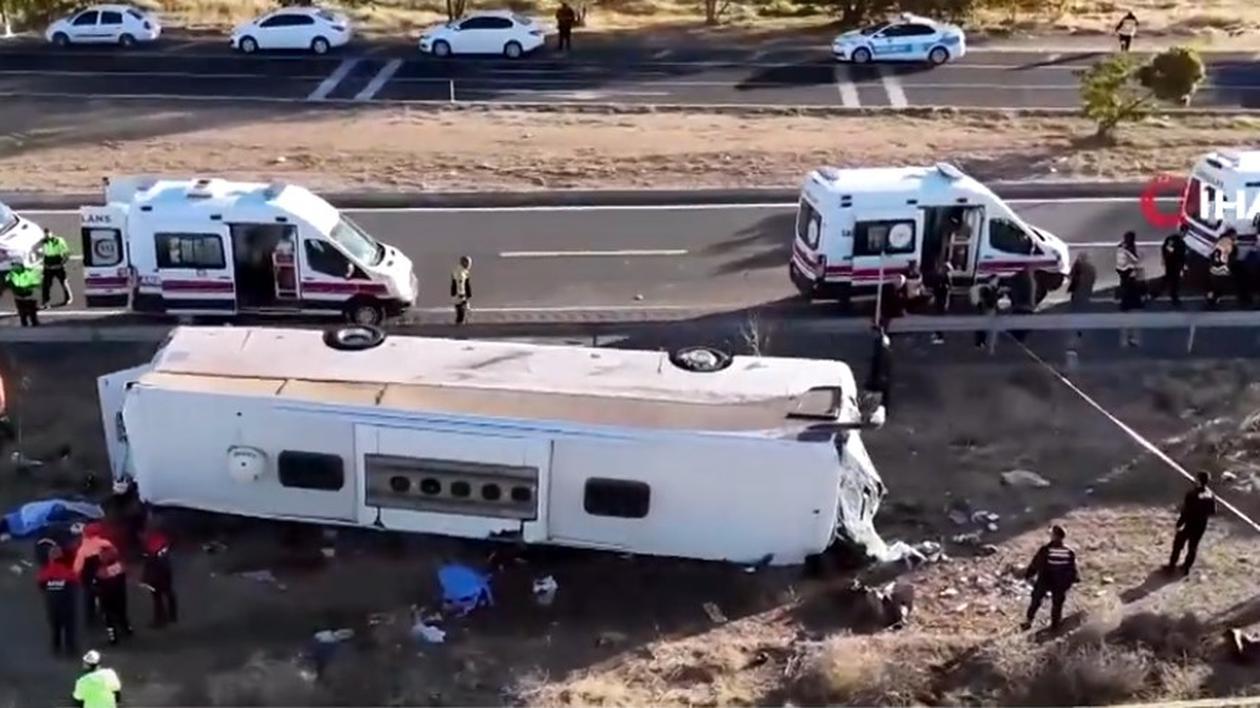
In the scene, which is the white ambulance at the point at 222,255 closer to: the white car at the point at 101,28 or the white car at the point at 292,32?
the white car at the point at 292,32

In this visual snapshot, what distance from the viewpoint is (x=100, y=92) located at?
36875mm

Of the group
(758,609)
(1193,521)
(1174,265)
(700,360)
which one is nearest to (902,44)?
(1174,265)

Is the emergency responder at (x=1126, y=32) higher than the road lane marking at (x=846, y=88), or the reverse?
the emergency responder at (x=1126, y=32)

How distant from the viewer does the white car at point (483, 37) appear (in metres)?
40.8

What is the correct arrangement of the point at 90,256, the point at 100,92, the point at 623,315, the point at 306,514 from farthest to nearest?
the point at 100,92 < the point at 623,315 < the point at 90,256 < the point at 306,514

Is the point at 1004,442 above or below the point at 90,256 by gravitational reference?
below

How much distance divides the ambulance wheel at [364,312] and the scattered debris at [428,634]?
7.19 m

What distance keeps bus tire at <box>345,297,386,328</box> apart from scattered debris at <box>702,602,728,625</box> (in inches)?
307

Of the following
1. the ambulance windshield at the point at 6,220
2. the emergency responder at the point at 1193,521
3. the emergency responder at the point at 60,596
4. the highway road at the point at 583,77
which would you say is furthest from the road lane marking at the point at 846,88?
the emergency responder at the point at 60,596

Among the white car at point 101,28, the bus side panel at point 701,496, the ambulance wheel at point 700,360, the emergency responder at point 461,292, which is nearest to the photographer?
the bus side panel at point 701,496

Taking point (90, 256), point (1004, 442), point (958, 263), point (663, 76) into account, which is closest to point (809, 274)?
point (958, 263)

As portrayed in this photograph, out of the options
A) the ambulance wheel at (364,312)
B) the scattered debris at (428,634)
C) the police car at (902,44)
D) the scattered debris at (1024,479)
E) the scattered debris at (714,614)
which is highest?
the police car at (902,44)

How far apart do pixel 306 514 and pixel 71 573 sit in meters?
2.63

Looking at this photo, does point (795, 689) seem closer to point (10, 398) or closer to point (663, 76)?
point (10, 398)
